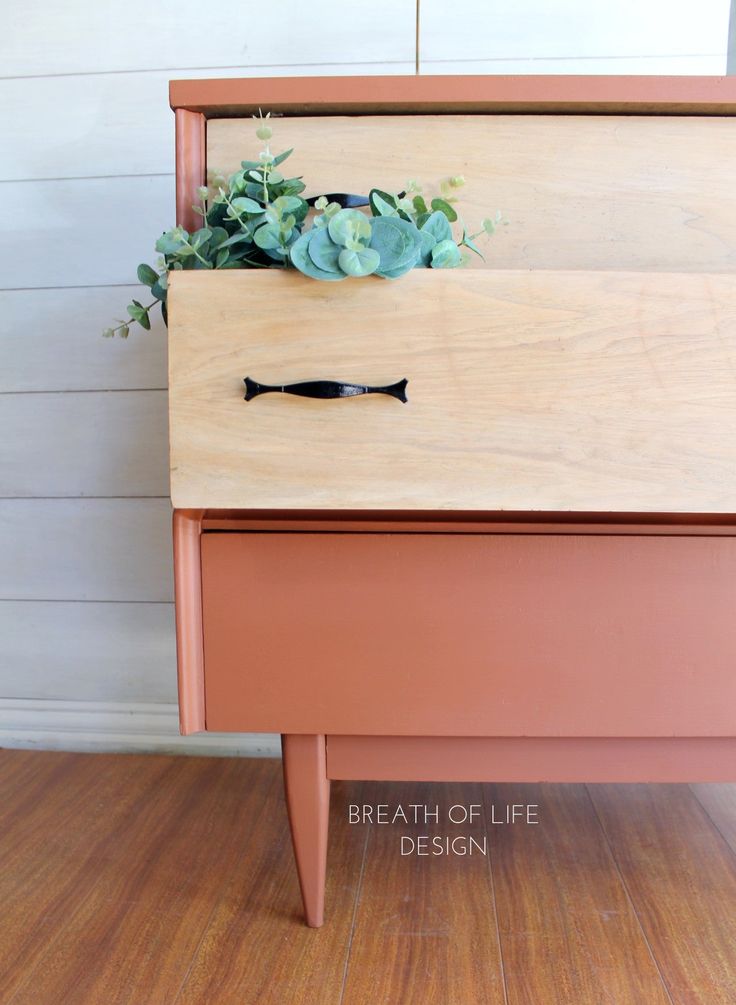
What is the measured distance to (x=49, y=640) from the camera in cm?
135

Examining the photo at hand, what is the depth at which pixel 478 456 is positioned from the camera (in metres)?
0.67

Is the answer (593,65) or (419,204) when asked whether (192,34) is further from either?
(419,204)

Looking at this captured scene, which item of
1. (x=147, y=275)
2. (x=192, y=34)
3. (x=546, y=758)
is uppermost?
(x=192, y=34)

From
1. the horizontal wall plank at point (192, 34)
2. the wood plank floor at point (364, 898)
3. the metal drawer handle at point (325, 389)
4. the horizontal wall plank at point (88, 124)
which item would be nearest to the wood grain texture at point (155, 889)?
the wood plank floor at point (364, 898)

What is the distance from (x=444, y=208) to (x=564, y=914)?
2.57ft

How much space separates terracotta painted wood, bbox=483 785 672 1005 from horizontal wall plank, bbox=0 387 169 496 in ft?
Answer: 2.55

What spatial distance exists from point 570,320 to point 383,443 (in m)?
0.19

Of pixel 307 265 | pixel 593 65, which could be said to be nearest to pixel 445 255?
pixel 307 265

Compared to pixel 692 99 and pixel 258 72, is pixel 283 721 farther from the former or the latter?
pixel 258 72

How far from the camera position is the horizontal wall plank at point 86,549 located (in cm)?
131

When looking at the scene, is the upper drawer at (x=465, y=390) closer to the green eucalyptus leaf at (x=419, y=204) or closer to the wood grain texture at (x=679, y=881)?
the green eucalyptus leaf at (x=419, y=204)

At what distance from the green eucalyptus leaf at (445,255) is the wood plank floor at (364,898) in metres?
0.71

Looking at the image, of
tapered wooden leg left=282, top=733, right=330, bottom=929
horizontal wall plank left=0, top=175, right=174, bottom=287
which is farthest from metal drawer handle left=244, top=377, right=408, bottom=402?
horizontal wall plank left=0, top=175, right=174, bottom=287

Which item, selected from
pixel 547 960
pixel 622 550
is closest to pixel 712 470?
pixel 622 550
